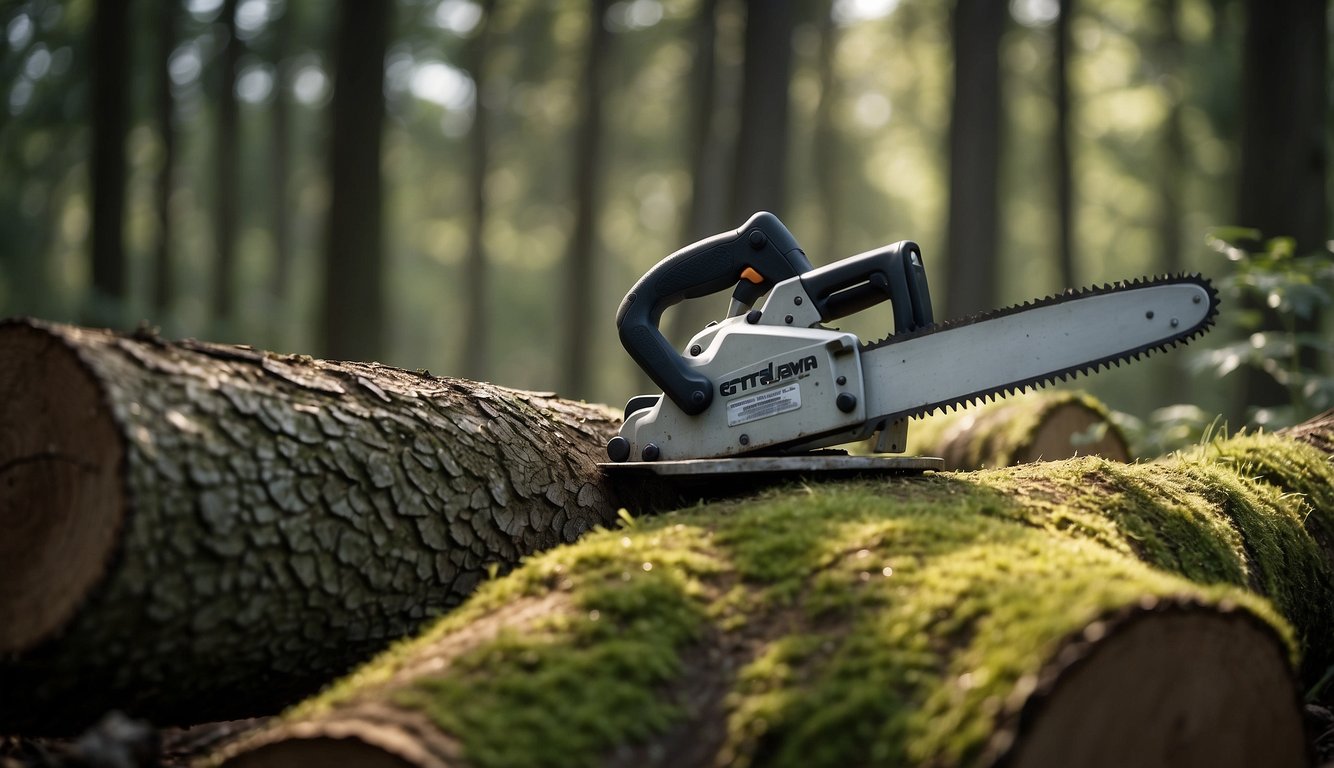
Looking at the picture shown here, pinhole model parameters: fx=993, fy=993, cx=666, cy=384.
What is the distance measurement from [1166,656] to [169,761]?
2502 millimetres

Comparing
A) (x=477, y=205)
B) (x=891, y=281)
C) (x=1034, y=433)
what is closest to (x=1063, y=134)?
(x=1034, y=433)

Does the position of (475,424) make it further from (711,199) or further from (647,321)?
(711,199)

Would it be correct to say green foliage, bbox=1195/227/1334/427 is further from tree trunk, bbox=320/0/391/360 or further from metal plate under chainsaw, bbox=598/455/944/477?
tree trunk, bbox=320/0/391/360

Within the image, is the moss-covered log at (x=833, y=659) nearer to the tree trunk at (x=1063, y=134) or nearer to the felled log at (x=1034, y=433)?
the felled log at (x=1034, y=433)

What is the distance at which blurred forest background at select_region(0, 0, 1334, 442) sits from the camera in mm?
8414

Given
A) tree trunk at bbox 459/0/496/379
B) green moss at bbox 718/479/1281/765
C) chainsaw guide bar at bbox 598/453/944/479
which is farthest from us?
tree trunk at bbox 459/0/496/379

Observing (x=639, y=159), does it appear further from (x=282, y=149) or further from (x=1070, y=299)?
(x=1070, y=299)

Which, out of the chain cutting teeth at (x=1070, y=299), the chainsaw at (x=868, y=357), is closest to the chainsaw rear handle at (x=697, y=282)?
the chainsaw at (x=868, y=357)

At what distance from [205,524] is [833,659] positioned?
54.8 inches

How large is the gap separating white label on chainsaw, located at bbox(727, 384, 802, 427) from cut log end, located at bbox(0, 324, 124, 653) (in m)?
1.71

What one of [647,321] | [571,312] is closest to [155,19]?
[571,312]

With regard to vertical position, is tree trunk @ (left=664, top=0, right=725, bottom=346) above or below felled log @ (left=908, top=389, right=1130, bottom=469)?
above

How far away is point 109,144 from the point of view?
1289 cm

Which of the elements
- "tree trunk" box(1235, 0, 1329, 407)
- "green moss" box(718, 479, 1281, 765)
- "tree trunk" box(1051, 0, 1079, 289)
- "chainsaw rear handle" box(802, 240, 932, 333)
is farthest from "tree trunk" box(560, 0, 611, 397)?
"green moss" box(718, 479, 1281, 765)
